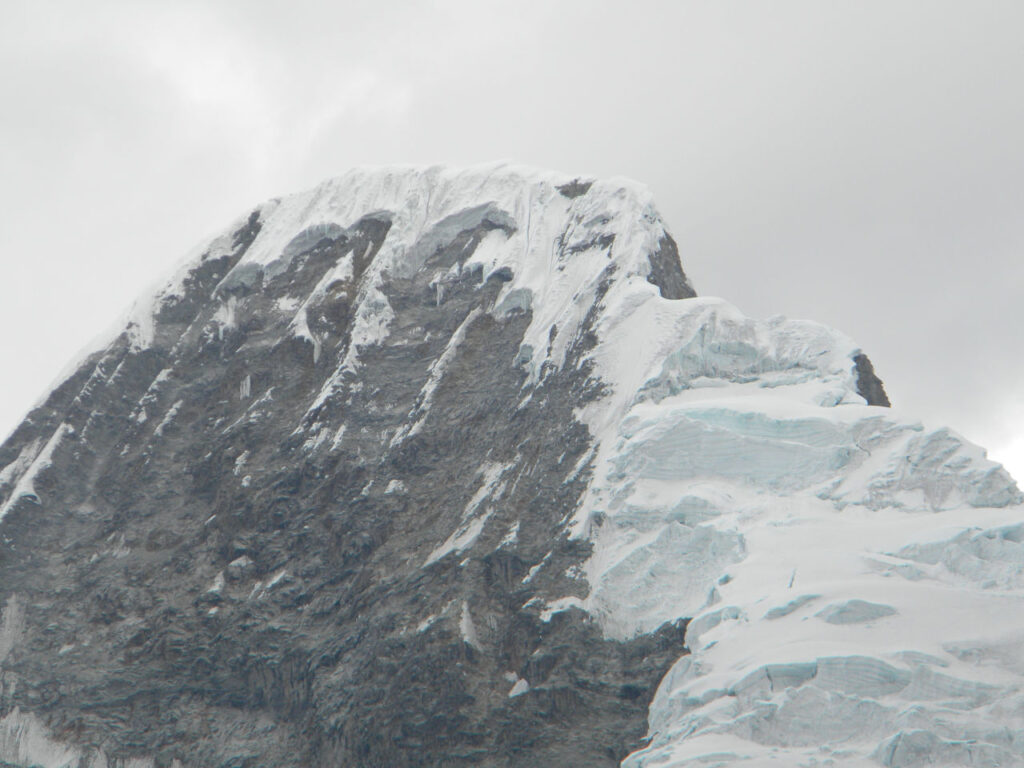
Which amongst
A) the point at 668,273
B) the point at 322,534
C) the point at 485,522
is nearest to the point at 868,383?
the point at 668,273

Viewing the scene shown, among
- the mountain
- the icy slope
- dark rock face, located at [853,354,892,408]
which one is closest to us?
the icy slope

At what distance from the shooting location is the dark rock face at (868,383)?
89137 millimetres

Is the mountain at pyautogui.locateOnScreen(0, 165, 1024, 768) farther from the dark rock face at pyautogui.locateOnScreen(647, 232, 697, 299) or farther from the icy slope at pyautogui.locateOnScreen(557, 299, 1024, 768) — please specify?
Answer: the dark rock face at pyautogui.locateOnScreen(647, 232, 697, 299)

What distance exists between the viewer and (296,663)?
273ft

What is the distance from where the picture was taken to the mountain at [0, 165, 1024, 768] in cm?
6288

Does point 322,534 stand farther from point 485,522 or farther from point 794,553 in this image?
point 794,553

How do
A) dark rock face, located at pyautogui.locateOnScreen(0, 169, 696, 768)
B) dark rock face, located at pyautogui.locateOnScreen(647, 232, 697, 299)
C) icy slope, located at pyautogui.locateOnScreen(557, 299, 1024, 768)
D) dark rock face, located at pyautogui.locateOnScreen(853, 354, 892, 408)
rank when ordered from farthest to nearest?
dark rock face, located at pyautogui.locateOnScreen(647, 232, 697, 299), dark rock face, located at pyautogui.locateOnScreen(853, 354, 892, 408), dark rock face, located at pyautogui.locateOnScreen(0, 169, 696, 768), icy slope, located at pyautogui.locateOnScreen(557, 299, 1024, 768)

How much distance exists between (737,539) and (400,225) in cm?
4544

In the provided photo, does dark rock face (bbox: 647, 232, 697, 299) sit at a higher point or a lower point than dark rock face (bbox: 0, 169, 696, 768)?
higher

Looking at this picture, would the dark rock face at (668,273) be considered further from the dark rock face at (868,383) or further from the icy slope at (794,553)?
the dark rock face at (868,383)

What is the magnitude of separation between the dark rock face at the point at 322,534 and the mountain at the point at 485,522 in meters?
0.20

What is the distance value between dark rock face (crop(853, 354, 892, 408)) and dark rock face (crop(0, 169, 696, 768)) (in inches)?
520

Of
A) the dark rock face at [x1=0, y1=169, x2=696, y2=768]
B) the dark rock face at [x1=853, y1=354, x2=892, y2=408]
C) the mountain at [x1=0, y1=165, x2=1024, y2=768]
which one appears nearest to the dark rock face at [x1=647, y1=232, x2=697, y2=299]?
the dark rock face at [x1=0, y1=169, x2=696, y2=768]

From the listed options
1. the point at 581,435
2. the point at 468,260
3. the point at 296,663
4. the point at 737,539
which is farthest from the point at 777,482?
the point at 468,260
